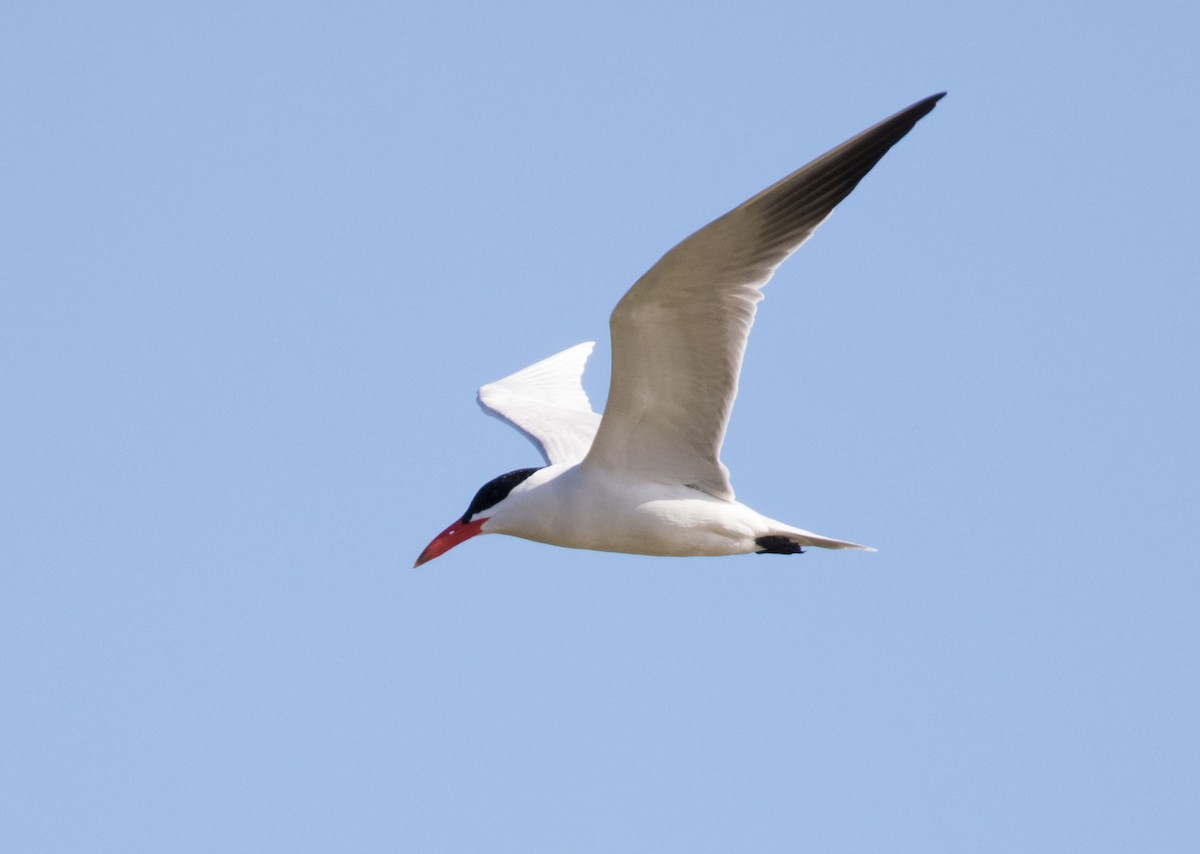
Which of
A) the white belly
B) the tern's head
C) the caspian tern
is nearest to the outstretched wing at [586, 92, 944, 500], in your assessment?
the caspian tern

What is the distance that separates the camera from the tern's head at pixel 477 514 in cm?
882

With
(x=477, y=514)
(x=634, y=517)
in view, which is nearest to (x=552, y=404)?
(x=477, y=514)

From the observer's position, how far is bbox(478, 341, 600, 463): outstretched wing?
10.2m

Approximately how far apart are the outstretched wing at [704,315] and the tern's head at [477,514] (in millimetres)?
645

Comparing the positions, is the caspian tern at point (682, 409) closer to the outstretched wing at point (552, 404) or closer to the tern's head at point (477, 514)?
the tern's head at point (477, 514)

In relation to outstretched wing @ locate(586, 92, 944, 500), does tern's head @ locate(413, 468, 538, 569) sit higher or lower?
lower

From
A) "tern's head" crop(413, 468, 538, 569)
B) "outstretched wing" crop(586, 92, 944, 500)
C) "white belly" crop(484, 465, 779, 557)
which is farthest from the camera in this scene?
"tern's head" crop(413, 468, 538, 569)

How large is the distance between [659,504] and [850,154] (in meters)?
2.08

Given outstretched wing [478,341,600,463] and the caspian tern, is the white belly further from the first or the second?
outstretched wing [478,341,600,463]

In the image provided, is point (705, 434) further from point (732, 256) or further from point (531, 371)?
point (531, 371)

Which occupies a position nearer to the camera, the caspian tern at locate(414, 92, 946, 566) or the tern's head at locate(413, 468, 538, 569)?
the caspian tern at locate(414, 92, 946, 566)

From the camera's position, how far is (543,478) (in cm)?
874

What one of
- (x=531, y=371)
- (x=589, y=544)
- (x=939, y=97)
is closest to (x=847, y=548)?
(x=589, y=544)

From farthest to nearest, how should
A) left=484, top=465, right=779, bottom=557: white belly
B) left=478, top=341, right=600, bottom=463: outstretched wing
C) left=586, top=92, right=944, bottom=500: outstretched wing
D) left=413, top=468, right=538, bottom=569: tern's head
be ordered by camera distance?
left=478, top=341, right=600, bottom=463: outstretched wing < left=413, top=468, right=538, bottom=569: tern's head < left=484, top=465, right=779, bottom=557: white belly < left=586, top=92, right=944, bottom=500: outstretched wing
